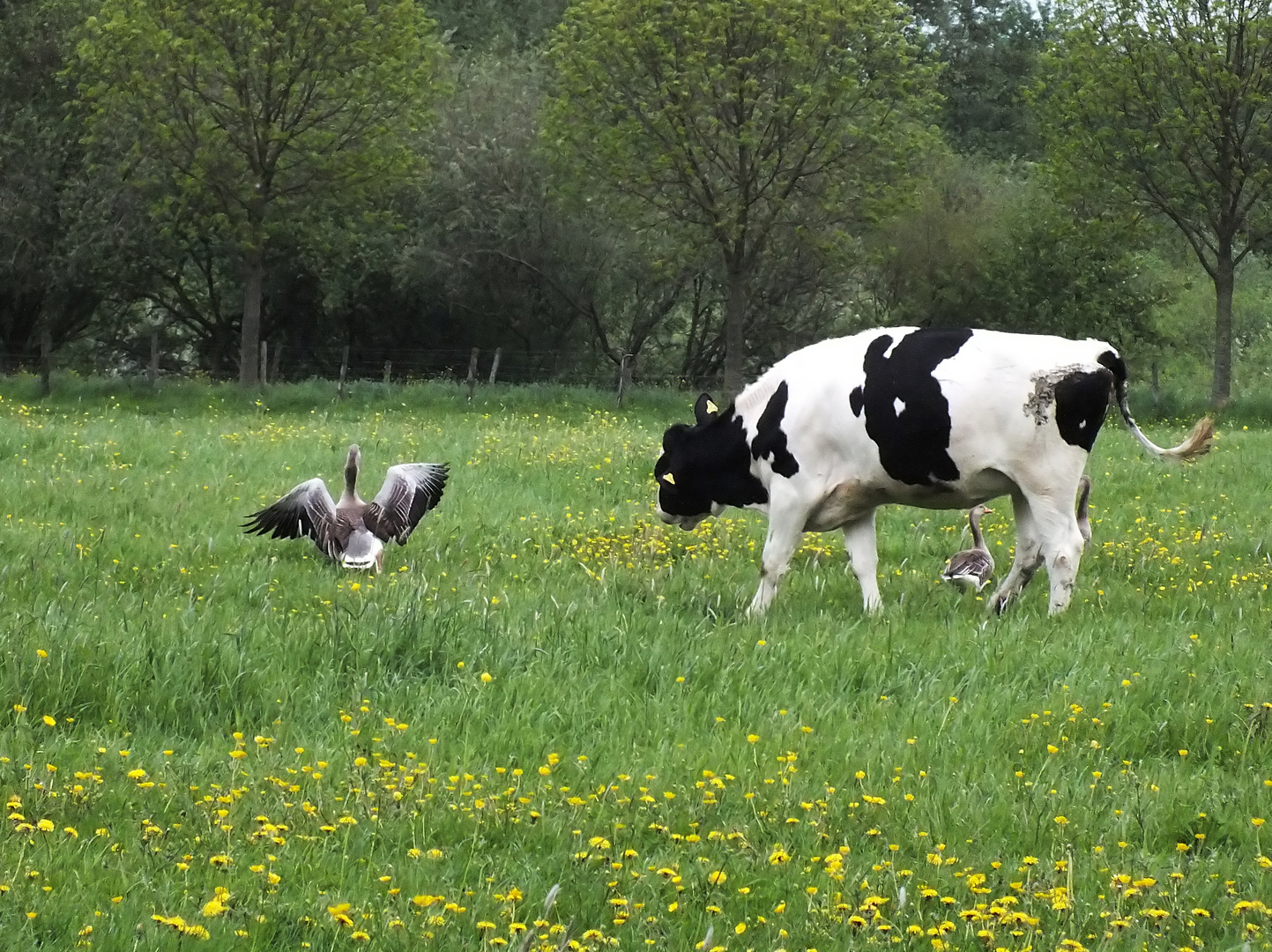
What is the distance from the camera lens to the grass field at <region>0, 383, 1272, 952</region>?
4383mm

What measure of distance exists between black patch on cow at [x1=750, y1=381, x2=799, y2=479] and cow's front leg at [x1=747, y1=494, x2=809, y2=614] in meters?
0.24

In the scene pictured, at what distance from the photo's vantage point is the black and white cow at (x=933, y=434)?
900 cm

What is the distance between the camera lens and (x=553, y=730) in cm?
620

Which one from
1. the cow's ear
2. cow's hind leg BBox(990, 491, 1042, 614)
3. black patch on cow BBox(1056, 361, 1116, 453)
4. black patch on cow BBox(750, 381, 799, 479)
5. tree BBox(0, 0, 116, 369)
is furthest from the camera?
tree BBox(0, 0, 116, 369)

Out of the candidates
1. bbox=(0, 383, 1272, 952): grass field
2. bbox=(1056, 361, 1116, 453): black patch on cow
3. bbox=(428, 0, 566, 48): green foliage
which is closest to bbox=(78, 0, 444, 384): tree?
bbox=(428, 0, 566, 48): green foliage

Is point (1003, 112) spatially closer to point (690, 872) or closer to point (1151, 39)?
point (1151, 39)

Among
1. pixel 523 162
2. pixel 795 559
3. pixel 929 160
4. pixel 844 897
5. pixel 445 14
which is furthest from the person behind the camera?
pixel 445 14

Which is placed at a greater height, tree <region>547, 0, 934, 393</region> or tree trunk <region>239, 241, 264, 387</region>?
tree <region>547, 0, 934, 393</region>

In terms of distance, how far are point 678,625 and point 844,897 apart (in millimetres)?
3625

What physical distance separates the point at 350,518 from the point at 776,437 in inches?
121

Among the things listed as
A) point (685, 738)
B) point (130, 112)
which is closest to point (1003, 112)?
point (130, 112)

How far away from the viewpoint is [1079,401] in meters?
8.98

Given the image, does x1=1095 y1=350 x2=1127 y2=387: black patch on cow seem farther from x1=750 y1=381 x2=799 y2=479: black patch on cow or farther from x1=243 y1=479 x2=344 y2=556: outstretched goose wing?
x1=243 y1=479 x2=344 y2=556: outstretched goose wing

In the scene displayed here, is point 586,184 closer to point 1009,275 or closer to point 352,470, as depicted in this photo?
point 1009,275
